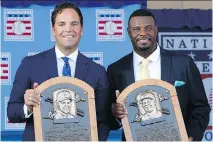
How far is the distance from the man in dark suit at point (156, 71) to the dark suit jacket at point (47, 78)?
0.11 meters

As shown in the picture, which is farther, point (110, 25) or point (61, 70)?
point (110, 25)

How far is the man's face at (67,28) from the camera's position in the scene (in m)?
3.93

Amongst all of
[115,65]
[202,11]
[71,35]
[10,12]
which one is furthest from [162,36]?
[71,35]

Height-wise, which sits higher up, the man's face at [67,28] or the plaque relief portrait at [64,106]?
the man's face at [67,28]

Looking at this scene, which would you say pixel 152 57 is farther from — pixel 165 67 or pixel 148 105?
pixel 148 105

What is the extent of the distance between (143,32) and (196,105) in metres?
0.58

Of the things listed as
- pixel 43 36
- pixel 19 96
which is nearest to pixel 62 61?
pixel 19 96

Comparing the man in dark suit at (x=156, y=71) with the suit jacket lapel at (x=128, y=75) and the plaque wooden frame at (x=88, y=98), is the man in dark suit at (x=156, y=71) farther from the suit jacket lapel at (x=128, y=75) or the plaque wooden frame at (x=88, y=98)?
the plaque wooden frame at (x=88, y=98)

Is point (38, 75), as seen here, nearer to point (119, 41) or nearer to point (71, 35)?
point (71, 35)

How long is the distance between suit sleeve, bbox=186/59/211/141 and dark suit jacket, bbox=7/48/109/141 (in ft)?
1.78

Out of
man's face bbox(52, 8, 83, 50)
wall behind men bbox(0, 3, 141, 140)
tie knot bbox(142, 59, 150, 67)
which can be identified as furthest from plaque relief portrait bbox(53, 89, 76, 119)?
wall behind men bbox(0, 3, 141, 140)

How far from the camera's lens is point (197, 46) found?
6.46 m

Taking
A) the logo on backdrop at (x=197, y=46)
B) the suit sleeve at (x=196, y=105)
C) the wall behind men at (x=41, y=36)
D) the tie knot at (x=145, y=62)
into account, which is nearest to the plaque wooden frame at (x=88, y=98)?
the tie knot at (x=145, y=62)

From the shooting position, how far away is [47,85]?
389 cm
